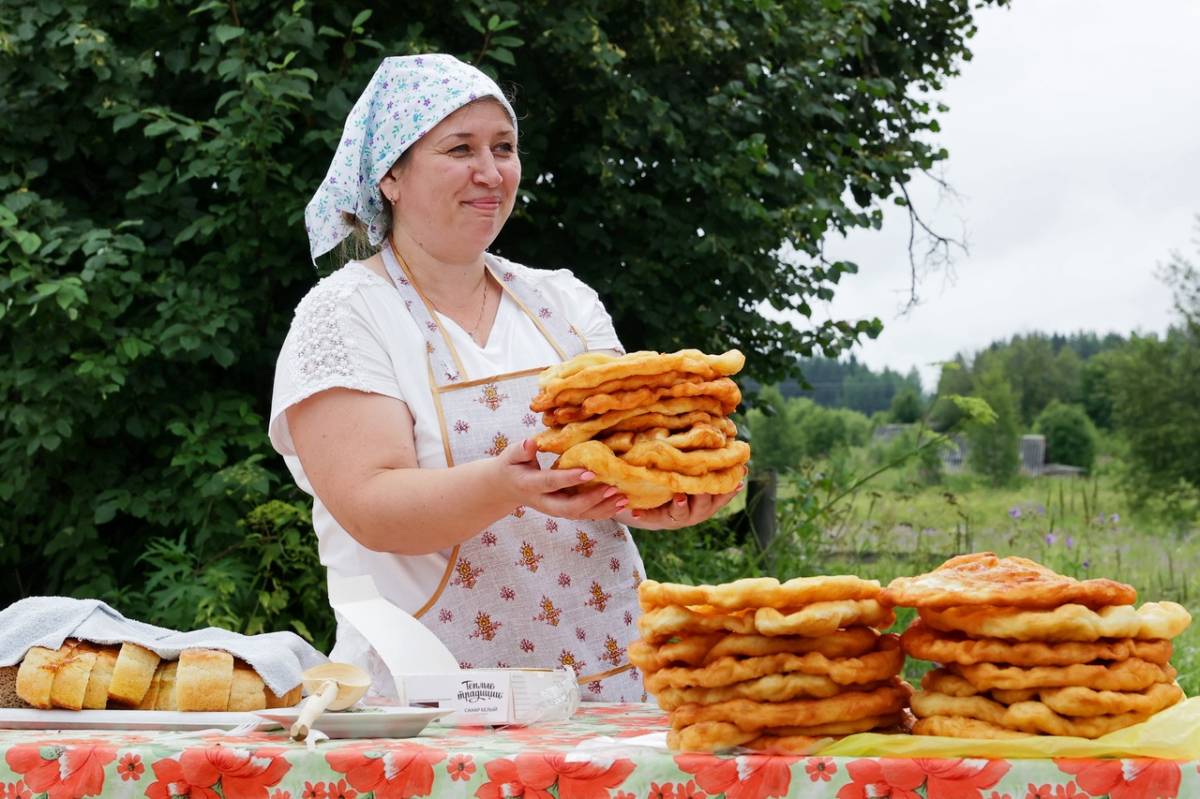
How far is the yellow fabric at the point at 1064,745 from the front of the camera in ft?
5.45

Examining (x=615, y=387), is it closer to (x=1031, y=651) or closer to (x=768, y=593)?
(x=768, y=593)

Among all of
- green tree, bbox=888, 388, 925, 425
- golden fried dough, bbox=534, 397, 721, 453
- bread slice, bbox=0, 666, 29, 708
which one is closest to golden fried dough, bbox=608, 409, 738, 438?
golden fried dough, bbox=534, 397, 721, 453

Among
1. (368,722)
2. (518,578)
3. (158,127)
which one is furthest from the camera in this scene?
(158,127)

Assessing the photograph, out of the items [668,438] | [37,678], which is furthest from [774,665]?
[37,678]

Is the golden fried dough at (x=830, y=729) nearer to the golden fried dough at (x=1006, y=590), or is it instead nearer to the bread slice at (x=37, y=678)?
the golden fried dough at (x=1006, y=590)

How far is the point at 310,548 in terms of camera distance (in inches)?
209

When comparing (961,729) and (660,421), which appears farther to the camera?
(660,421)

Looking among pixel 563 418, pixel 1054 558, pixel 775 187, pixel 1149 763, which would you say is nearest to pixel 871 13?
pixel 775 187

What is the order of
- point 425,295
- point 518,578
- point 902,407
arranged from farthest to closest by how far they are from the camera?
point 902,407
point 425,295
point 518,578

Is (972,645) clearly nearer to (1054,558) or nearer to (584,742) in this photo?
(584,742)

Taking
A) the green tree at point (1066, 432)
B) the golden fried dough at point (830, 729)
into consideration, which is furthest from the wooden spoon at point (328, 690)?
the green tree at point (1066, 432)

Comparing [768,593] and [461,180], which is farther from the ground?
[461,180]

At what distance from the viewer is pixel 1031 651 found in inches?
67.5

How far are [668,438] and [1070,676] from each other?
2.31 feet
